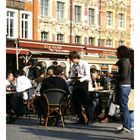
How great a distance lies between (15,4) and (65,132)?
26.3m

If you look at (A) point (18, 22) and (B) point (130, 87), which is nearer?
(B) point (130, 87)

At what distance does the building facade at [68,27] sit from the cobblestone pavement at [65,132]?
1628 centimetres

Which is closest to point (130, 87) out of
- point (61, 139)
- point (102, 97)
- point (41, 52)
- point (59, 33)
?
point (61, 139)

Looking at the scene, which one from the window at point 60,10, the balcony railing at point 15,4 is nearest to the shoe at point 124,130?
the balcony railing at point 15,4

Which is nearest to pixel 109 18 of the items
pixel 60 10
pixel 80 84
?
pixel 60 10

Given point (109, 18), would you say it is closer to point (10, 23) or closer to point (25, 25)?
point (25, 25)

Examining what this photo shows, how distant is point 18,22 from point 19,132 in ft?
86.6

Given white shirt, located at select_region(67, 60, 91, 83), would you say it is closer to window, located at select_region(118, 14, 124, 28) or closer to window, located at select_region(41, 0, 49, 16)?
window, located at select_region(41, 0, 49, 16)

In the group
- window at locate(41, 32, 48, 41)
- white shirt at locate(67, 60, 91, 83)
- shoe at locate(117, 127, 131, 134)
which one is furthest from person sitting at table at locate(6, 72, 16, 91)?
window at locate(41, 32, 48, 41)

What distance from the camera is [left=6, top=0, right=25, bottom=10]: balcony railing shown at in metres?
33.7

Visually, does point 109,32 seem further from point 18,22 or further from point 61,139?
point 61,139

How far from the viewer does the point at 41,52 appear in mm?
28078

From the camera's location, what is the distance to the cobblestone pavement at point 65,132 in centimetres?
810

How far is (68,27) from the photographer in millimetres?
38875
